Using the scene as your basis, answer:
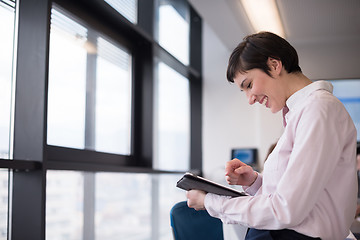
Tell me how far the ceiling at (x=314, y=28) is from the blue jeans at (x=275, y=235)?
2822 millimetres

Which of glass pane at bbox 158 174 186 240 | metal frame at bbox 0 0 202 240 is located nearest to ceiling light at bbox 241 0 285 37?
metal frame at bbox 0 0 202 240

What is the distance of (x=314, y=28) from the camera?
196 inches

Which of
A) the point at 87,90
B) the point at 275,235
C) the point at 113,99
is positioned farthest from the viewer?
the point at 113,99

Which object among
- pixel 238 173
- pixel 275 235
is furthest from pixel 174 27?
pixel 275 235

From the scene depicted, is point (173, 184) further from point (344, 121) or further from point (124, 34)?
point (344, 121)

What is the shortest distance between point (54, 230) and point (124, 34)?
70.3 inches

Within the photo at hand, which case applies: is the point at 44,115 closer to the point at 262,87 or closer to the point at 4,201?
the point at 4,201

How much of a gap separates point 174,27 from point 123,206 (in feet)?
7.07

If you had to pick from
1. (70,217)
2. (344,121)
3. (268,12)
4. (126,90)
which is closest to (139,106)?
(126,90)

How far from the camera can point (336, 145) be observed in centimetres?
131

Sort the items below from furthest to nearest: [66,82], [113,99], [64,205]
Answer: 1. [113,99]
2. [64,205]
3. [66,82]

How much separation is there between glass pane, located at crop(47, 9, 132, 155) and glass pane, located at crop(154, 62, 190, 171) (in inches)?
36.5

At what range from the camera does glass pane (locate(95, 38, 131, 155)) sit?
11.9 feet

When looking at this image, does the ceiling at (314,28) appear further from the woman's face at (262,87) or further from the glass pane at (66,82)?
the woman's face at (262,87)
